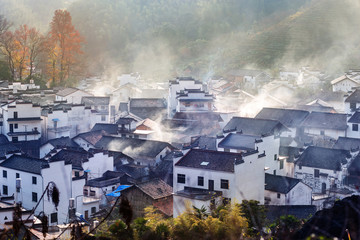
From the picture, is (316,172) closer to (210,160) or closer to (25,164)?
(210,160)

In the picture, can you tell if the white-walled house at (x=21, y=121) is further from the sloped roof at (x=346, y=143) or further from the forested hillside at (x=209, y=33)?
the forested hillside at (x=209, y=33)

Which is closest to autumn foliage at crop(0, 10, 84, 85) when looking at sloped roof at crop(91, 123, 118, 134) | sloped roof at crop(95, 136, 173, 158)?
sloped roof at crop(91, 123, 118, 134)

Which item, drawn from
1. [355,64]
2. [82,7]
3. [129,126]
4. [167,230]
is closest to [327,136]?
[129,126]

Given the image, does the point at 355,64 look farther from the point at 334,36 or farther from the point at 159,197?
the point at 159,197

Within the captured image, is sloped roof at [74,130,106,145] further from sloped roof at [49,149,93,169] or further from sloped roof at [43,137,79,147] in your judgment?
sloped roof at [49,149,93,169]

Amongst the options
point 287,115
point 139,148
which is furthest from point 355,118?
point 139,148
